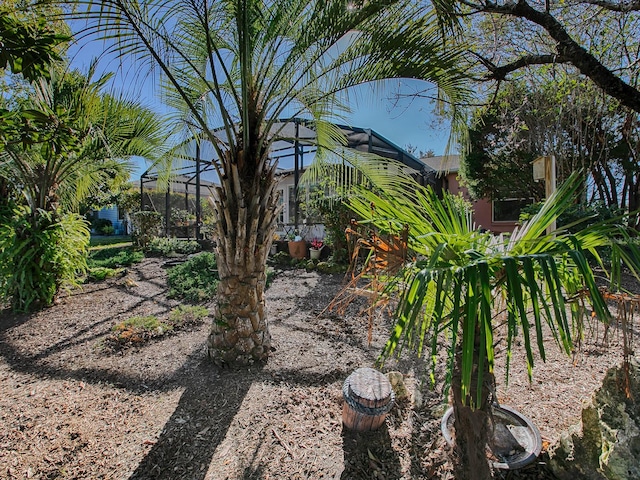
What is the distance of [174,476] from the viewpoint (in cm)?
175

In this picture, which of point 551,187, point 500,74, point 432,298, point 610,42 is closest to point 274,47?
point 500,74

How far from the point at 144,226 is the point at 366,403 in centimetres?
1119

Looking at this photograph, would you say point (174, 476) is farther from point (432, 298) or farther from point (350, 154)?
point (350, 154)

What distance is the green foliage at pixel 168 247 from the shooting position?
400 inches

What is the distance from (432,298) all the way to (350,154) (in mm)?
2615

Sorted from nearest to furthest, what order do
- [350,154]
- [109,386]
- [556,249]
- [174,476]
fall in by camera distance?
[556,249] < [174,476] < [109,386] < [350,154]

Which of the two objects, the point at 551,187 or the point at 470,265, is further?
the point at 551,187

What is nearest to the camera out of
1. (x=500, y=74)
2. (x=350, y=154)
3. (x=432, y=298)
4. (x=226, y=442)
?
(x=432, y=298)

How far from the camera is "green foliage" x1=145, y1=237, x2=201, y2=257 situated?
10.2 metres

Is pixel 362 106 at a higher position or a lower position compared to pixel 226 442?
higher

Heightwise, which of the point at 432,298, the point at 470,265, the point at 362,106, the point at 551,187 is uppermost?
the point at 362,106

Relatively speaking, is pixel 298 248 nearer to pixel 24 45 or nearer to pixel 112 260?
pixel 112 260

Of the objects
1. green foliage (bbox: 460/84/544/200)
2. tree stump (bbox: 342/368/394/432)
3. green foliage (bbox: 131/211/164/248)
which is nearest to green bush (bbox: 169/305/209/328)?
tree stump (bbox: 342/368/394/432)

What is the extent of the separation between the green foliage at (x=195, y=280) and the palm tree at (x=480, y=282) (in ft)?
14.6
